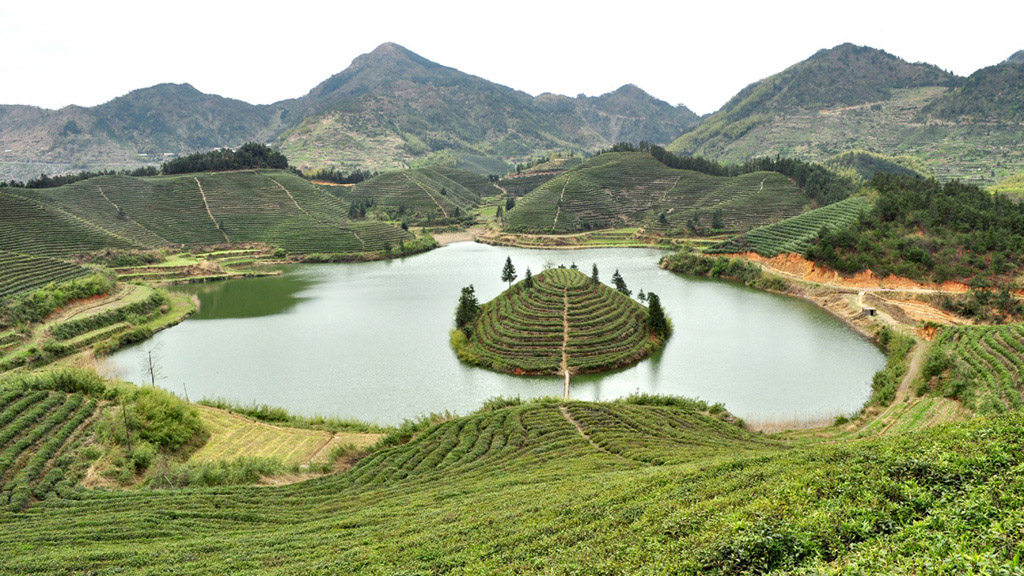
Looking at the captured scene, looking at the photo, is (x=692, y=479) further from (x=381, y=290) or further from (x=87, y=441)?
(x=381, y=290)

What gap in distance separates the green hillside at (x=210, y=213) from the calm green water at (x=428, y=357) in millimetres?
23777

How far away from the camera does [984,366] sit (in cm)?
2608

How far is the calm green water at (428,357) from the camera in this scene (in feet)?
103

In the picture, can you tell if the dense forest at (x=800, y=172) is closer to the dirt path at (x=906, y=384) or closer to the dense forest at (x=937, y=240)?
the dense forest at (x=937, y=240)

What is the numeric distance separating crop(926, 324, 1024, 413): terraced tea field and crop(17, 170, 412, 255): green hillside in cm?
7350

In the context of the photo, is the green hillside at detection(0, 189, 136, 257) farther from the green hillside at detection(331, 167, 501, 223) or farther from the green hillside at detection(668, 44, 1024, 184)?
the green hillside at detection(668, 44, 1024, 184)

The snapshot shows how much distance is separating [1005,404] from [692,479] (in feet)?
62.8

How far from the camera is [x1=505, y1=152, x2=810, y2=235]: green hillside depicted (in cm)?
8618

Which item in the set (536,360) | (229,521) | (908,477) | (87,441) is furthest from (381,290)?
(908,477)

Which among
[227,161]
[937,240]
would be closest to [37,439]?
[937,240]

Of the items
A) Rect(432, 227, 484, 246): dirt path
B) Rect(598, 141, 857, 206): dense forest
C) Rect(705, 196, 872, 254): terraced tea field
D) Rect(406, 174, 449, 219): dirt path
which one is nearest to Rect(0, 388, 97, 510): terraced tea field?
Rect(705, 196, 872, 254): terraced tea field

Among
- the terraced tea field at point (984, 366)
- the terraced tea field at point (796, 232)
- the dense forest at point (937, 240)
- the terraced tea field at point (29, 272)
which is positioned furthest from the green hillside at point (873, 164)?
the terraced tea field at point (29, 272)

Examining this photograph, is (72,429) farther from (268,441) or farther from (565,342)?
(565,342)

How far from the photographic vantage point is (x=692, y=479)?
43.1 ft
